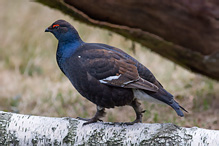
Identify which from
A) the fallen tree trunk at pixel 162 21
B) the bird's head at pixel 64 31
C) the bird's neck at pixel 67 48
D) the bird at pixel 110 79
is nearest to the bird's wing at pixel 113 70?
the bird at pixel 110 79

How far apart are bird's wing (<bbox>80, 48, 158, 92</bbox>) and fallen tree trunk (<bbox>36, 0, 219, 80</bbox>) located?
52.4 inches

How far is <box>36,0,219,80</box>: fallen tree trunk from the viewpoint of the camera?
183 inches

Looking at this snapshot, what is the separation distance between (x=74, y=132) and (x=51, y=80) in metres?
3.88

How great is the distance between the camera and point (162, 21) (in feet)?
15.5

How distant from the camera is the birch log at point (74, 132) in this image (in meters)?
3.10

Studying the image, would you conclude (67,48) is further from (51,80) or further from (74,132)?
(51,80)

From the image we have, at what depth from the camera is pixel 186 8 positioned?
4.67 m

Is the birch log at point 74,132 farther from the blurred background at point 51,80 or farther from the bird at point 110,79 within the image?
the blurred background at point 51,80

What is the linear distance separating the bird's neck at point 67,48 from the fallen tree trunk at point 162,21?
1055 millimetres

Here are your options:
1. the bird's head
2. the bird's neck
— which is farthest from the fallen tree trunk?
the bird's neck

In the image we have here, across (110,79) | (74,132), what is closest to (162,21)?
(110,79)

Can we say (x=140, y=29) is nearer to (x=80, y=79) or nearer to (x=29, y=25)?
(x=80, y=79)

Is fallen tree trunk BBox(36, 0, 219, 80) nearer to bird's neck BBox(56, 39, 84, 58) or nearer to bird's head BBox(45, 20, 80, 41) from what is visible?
bird's head BBox(45, 20, 80, 41)

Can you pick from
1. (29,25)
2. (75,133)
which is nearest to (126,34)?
(75,133)
